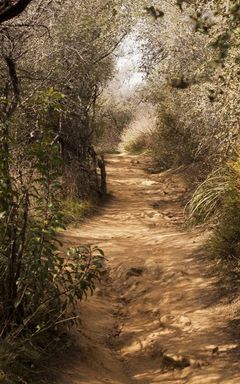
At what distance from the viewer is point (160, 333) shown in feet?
16.5

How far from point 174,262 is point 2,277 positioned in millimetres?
3132

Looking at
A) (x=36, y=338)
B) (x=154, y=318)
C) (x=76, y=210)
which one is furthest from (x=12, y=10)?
(x=76, y=210)

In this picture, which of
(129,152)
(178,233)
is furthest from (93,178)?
(129,152)

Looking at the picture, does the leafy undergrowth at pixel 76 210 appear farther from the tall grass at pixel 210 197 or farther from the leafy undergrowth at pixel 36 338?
the leafy undergrowth at pixel 36 338

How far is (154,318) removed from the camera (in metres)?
5.44

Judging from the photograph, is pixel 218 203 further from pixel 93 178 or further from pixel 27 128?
pixel 93 178

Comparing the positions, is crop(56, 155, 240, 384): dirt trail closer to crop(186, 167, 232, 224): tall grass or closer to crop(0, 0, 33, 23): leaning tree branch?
crop(186, 167, 232, 224): tall grass

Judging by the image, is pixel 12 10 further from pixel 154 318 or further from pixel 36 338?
pixel 154 318

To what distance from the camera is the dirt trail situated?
168 inches

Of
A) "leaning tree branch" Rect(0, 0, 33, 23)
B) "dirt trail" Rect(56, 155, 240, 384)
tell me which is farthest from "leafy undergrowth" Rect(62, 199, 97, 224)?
"leaning tree branch" Rect(0, 0, 33, 23)

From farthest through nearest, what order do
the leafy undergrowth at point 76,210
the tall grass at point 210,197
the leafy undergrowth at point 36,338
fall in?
the leafy undergrowth at point 76,210 < the tall grass at point 210,197 < the leafy undergrowth at point 36,338

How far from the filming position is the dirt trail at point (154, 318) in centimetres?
427

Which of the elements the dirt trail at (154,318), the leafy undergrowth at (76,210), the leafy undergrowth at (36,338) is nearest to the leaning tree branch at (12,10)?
the leafy undergrowth at (36,338)

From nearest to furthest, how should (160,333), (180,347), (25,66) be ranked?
1. (180,347)
2. (160,333)
3. (25,66)
